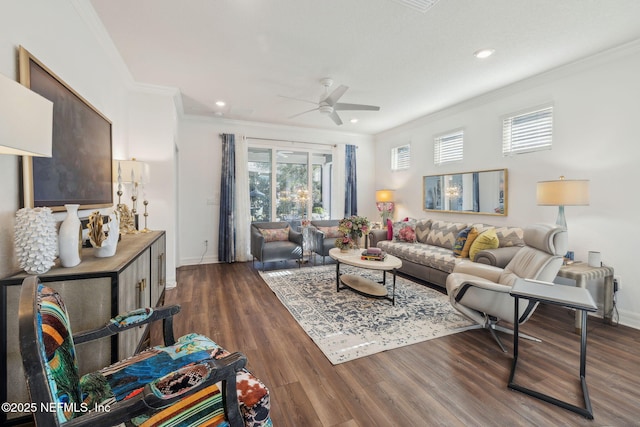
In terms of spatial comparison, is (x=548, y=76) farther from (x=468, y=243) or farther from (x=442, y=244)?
(x=442, y=244)

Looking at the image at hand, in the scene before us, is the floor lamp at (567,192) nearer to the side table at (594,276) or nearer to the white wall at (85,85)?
the side table at (594,276)

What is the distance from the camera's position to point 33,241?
4.50ft

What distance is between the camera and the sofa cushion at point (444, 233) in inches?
173

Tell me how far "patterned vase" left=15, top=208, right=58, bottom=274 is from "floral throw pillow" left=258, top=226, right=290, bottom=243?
3847 millimetres

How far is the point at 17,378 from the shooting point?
1321 mm

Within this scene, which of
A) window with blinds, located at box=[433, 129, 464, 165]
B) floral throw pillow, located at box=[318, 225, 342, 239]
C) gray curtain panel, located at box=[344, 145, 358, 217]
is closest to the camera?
window with blinds, located at box=[433, 129, 464, 165]

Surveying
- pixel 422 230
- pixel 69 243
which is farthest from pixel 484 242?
pixel 69 243

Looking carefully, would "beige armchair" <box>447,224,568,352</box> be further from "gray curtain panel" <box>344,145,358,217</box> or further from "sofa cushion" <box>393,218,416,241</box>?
"gray curtain panel" <box>344,145,358,217</box>

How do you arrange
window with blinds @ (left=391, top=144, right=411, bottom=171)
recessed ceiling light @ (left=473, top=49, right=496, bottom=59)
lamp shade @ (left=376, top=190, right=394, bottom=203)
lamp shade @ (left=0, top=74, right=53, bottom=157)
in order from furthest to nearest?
lamp shade @ (left=376, top=190, right=394, bottom=203) → window with blinds @ (left=391, top=144, right=411, bottom=171) → recessed ceiling light @ (left=473, top=49, right=496, bottom=59) → lamp shade @ (left=0, top=74, right=53, bottom=157)

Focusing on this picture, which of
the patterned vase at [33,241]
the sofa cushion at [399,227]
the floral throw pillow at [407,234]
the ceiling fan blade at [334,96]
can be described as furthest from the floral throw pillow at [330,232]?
the patterned vase at [33,241]

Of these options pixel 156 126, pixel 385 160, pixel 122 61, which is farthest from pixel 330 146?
pixel 122 61

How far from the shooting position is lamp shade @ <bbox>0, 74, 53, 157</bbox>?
37.0 inches

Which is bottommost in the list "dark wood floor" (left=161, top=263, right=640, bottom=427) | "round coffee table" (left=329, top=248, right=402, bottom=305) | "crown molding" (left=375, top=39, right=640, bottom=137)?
"dark wood floor" (left=161, top=263, right=640, bottom=427)

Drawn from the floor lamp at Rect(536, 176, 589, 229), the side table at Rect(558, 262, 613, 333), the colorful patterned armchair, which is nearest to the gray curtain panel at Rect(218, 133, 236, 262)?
the colorful patterned armchair
